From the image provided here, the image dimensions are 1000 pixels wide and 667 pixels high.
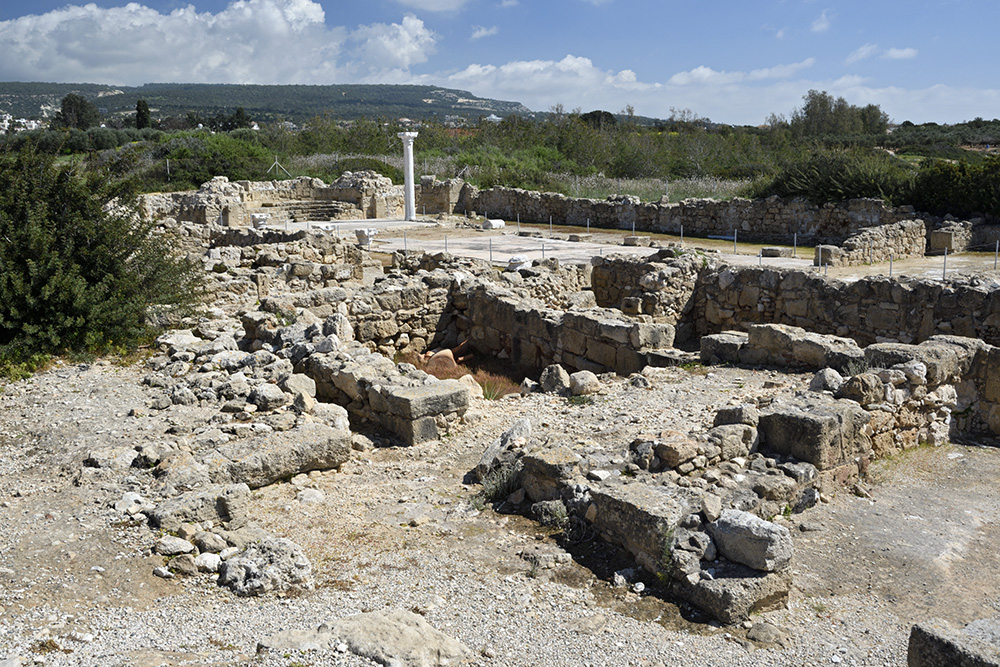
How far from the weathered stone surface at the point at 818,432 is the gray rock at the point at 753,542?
170 cm

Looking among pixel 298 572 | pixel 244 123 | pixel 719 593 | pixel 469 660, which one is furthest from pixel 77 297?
pixel 244 123

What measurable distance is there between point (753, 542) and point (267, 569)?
3.16 meters

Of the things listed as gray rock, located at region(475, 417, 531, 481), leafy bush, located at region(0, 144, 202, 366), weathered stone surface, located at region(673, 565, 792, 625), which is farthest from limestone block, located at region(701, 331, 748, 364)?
leafy bush, located at region(0, 144, 202, 366)

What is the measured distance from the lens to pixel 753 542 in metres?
5.12

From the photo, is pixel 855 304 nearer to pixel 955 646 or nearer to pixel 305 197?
pixel 955 646

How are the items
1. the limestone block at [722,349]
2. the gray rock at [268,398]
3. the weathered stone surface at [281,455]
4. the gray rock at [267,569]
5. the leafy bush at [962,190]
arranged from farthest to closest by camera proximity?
the leafy bush at [962,190] < the limestone block at [722,349] < the gray rock at [268,398] < the weathered stone surface at [281,455] < the gray rock at [267,569]

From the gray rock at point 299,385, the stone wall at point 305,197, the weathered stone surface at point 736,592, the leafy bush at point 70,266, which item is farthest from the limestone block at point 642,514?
the stone wall at point 305,197

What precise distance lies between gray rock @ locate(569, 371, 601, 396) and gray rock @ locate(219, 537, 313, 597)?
4688 mm

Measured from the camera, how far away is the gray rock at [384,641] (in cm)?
411

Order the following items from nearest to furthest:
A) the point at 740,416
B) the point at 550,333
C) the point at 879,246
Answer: the point at 740,416 < the point at 550,333 < the point at 879,246

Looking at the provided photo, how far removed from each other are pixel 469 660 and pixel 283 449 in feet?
11.5

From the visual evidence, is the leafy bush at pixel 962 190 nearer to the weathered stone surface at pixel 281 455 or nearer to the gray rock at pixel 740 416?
the gray rock at pixel 740 416

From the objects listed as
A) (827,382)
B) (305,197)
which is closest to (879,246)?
(827,382)

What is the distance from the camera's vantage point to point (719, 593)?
498 cm
